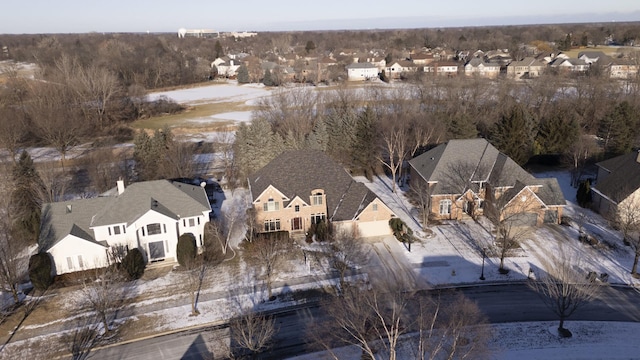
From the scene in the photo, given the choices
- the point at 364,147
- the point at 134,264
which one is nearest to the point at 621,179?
the point at 364,147

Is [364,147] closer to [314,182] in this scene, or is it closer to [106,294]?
[314,182]

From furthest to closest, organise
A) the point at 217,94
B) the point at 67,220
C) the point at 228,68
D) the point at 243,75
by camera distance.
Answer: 1. the point at 228,68
2. the point at 243,75
3. the point at 217,94
4. the point at 67,220

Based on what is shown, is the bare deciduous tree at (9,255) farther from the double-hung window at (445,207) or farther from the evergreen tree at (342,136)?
the double-hung window at (445,207)

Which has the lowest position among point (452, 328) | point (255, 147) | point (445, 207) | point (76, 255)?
point (445, 207)

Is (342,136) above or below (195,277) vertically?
above

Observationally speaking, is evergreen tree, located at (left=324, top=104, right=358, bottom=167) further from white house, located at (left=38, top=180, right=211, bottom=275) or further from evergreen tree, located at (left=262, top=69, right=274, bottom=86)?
evergreen tree, located at (left=262, top=69, right=274, bottom=86)

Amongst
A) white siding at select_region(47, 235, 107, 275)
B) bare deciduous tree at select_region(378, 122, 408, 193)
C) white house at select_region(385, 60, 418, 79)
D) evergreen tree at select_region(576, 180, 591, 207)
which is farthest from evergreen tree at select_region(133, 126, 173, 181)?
white house at select_region(385, 60, 418, 79)

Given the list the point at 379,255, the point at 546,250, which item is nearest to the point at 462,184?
the point at 546,250
